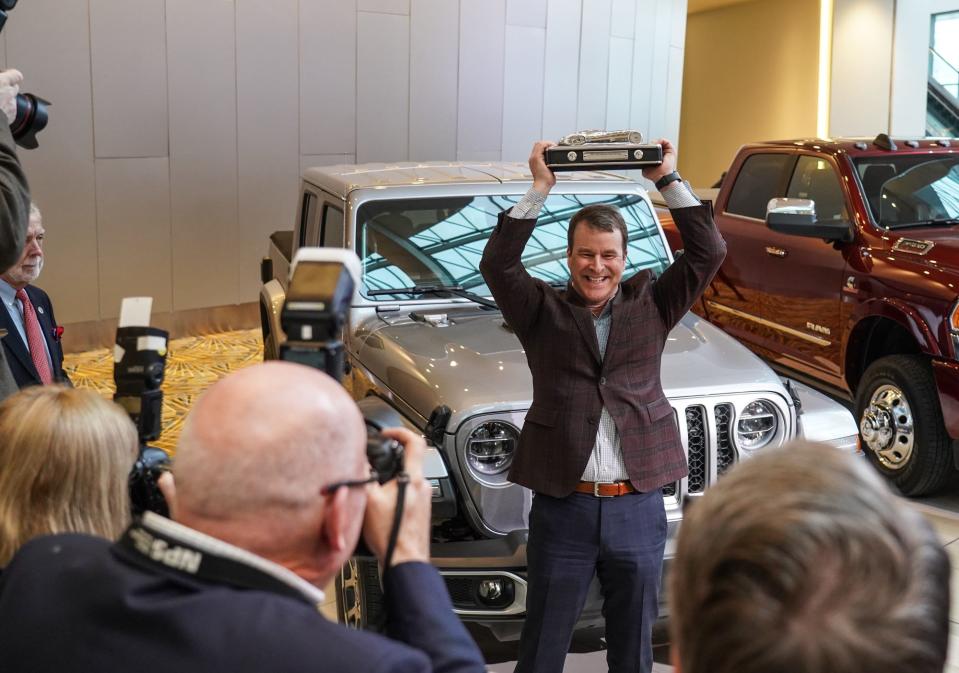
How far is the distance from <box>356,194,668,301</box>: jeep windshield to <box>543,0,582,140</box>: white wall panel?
7.58 meters

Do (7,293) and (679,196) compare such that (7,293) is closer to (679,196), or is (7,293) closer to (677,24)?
(679,196)

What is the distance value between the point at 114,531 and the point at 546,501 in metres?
1.45

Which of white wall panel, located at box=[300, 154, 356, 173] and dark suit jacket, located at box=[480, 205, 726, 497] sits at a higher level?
white wall panel, located at box=[300, 154, 356, 173]

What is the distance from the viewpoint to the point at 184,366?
877 centimetres

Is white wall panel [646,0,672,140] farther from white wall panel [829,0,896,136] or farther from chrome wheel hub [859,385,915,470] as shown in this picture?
chrome wheel hub [859,385,915,470]

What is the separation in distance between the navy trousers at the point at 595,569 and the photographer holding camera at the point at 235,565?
1.77 meters

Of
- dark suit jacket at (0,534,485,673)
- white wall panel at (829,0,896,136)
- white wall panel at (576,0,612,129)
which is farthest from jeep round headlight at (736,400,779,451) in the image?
white wall panel at (829,0,896,136)

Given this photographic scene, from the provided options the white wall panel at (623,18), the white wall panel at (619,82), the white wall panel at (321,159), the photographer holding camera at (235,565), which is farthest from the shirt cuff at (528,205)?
the white wall panel at (623,18)

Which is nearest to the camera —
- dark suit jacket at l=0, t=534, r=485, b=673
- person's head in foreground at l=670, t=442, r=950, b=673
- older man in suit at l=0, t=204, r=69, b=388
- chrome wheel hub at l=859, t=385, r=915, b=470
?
person's head in foreground at l=670, t=442, r=950, b=673

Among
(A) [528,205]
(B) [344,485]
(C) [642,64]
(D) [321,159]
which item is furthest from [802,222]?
(C) [642,64]

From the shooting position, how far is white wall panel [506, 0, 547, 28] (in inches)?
469

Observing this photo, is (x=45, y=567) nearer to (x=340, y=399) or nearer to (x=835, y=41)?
(x=340, y=399)

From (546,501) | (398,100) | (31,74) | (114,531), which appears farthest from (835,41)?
(114,531)

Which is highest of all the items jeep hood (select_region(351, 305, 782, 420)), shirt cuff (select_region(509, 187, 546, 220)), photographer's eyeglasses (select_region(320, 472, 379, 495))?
shirt cuff (select_region(509, 187, 546, 220))
